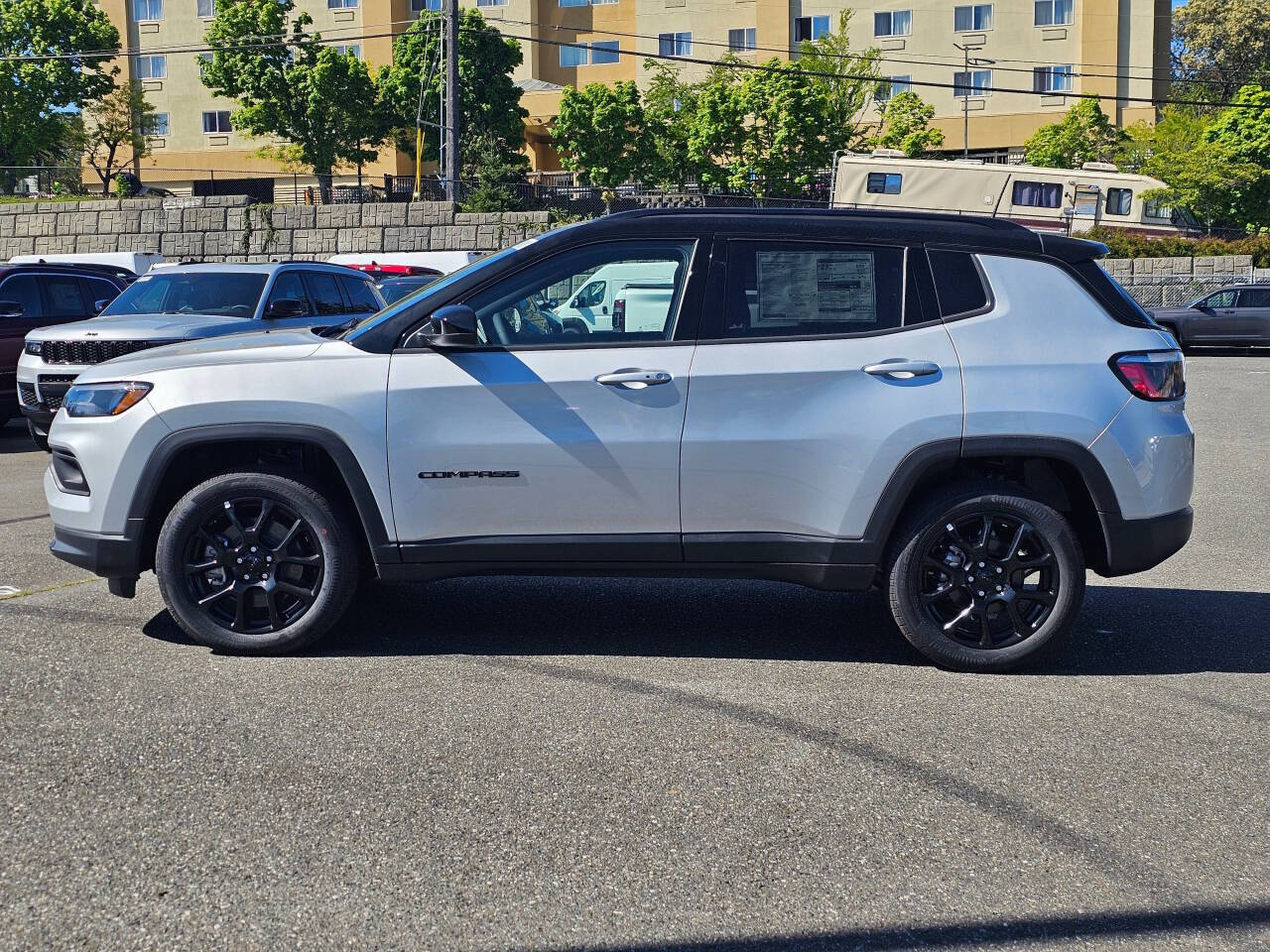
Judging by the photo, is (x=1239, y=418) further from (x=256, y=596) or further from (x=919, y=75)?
(x=919, y=75)

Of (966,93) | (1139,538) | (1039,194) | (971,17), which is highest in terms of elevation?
(971,17)

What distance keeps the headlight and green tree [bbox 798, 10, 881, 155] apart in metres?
50.6

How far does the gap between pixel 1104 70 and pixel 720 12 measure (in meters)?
19.1

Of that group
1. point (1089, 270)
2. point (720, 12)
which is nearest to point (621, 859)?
point (1089, 270)

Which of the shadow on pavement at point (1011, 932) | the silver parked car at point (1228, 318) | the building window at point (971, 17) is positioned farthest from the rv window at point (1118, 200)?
the shadow on pavement at point (1011, 932)

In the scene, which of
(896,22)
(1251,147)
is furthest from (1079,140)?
(896,22)

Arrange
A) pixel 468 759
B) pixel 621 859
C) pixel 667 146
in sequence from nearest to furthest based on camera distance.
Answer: pixel 621 859
pixel 468 759
pixel 667 146

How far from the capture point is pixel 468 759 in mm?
4508

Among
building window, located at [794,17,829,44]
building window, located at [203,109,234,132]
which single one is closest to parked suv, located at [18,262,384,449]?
building window, located at [794,17,829,44]

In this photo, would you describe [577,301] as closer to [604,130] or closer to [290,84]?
[604,130]

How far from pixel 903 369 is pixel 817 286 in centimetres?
51

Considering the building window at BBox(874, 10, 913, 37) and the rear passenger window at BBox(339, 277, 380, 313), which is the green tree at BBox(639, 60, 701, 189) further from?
the rear passenger window at BBox(339, 277, 380, 313)

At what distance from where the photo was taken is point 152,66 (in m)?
73.9

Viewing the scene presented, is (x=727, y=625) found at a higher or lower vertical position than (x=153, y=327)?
lower
